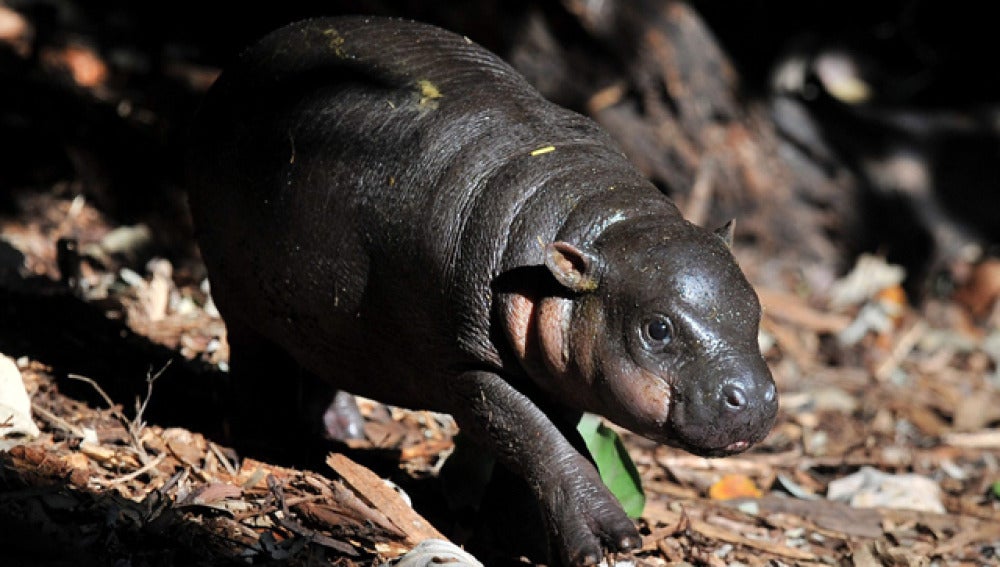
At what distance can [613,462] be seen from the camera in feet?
16.8

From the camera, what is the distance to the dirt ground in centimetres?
470

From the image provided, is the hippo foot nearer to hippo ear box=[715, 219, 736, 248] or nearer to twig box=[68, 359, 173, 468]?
hippo ear box=[715, 219, 736, 248]

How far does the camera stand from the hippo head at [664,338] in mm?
4039

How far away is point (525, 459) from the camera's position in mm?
4379

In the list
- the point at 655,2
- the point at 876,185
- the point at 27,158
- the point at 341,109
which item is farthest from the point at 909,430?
the point at 27,158

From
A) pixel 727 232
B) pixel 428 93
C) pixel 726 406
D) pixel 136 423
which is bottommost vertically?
pixel 136 423

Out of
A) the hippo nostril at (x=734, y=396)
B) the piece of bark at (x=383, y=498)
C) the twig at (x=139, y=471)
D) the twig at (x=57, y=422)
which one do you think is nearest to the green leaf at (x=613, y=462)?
the piece of bark at (x=383, y=498)

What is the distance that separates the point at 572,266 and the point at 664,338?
39cm

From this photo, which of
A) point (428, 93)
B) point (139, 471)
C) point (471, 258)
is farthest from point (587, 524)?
point (139, 471)

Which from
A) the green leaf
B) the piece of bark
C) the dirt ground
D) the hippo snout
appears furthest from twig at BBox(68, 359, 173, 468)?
the hippo snout

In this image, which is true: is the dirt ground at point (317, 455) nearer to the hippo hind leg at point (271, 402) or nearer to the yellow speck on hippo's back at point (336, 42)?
the hippo hind leg at point (271, 402)

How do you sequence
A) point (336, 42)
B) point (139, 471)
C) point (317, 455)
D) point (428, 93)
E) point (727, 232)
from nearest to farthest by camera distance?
point (727, 232)
point (428, 93)
point (139, 471)
point (336, 42)
point (317, 455)

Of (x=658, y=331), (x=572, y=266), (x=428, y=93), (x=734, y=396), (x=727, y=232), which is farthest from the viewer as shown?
(x=428, y=93)

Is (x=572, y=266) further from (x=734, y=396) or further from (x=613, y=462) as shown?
(x=613, y=462)
